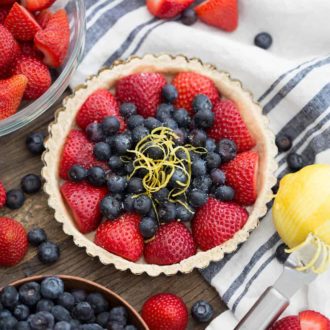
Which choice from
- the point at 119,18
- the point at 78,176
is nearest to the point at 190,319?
the point at 78,176

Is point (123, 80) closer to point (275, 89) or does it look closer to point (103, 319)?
point (275, 89)

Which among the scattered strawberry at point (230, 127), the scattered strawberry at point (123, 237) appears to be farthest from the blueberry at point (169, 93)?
the scattered strawberry at point (123, 237)

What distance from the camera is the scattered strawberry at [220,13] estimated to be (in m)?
2.36

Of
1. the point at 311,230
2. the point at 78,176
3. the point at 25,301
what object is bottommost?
the point at 25,301

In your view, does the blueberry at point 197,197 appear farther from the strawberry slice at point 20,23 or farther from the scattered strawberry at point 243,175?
the strawberry slice at point 20,23

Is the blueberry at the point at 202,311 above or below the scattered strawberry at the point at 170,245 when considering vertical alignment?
below

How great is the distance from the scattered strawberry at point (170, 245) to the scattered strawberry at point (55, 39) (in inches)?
21.5

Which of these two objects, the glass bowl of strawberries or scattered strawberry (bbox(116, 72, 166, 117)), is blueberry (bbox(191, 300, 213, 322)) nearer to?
scattered strawberry (bbox(116, 72, 166, 117))

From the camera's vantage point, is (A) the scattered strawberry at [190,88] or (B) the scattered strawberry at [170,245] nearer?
(B) the scattered strawberry at [170,245]

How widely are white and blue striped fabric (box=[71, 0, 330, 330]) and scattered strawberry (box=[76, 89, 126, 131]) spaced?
190 millimetres

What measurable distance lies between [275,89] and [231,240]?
19.2 inches

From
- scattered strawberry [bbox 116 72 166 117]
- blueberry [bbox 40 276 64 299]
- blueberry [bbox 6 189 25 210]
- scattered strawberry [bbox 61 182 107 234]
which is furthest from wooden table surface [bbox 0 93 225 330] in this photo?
scattered strawberry [bbox 116 72 166 117]

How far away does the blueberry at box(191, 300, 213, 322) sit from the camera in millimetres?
2152

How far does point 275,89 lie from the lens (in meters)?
2.32
